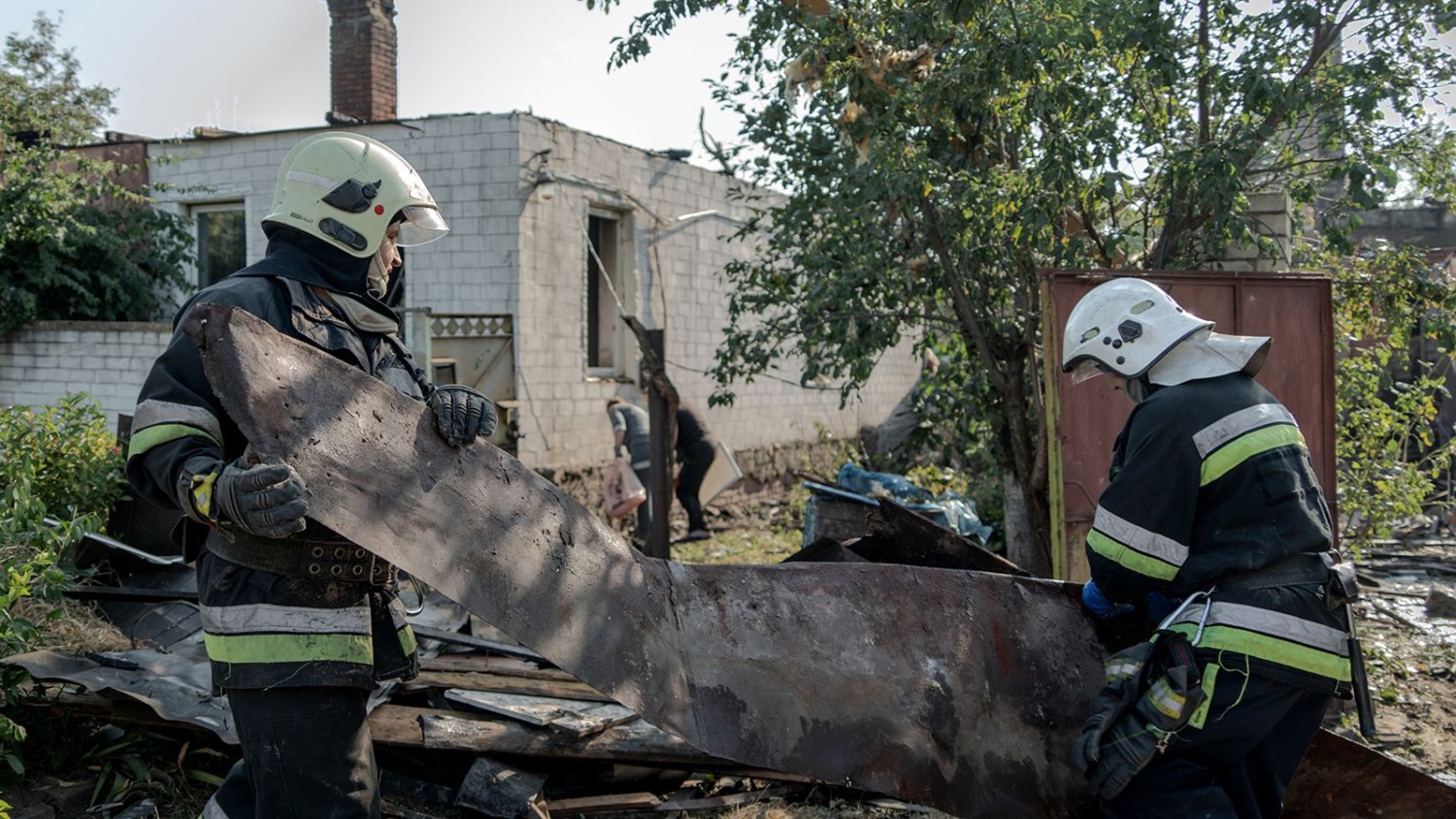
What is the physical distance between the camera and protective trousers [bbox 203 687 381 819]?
91.0 inches

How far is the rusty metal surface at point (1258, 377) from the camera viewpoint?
493 cm

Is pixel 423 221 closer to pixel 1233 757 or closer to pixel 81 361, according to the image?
pixel 1233 757

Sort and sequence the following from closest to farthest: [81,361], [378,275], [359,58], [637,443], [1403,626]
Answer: [378,275]
[1403,626]
[637,443]
[81,361]
[359,58]

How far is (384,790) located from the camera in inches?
145

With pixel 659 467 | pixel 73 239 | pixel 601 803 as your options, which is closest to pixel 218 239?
pixel 73 239

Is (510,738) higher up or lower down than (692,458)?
lower down

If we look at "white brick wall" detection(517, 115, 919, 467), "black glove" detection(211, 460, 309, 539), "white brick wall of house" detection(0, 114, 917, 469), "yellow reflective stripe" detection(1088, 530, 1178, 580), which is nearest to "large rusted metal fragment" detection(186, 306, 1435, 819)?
"black glove" detection(211, 460, 309, 539)

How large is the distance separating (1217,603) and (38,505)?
4.15 m

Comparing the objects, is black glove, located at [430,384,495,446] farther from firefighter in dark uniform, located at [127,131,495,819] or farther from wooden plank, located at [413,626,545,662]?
wooden plank, located at [413,626,545,662]

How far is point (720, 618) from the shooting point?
2980mm

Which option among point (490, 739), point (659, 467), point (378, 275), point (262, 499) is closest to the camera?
point (262, 499)

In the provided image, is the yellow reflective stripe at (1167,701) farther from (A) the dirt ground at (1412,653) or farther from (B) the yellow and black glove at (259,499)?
(A) the dirt ground at (1412,653)

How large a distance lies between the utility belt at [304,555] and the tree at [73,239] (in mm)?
9975

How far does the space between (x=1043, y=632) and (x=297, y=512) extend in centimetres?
216
